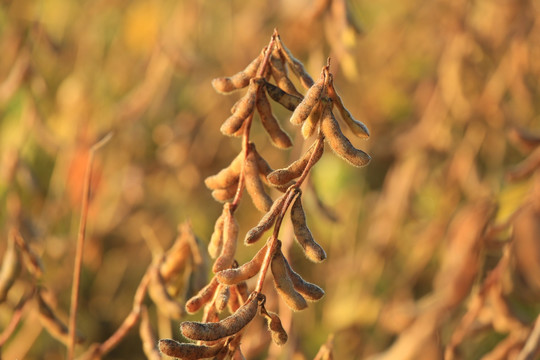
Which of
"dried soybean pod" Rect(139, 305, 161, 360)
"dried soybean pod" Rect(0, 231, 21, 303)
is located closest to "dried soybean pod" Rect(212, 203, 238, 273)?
"dried soybean pod" Rect(139, 305, 161, 360)

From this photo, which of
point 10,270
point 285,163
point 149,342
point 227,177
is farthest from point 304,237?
point 285,163

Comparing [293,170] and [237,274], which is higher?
[293,170]

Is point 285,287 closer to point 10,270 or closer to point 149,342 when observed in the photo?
point 149,342

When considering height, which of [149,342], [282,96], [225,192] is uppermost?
[282,96]

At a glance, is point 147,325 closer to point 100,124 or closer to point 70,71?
point 100,124

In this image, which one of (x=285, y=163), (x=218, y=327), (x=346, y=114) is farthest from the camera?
(x=285, y=163)

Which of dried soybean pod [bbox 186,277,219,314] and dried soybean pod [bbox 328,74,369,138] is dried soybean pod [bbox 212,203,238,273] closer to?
dried soybean pod [bbox 186,277,219,314]
